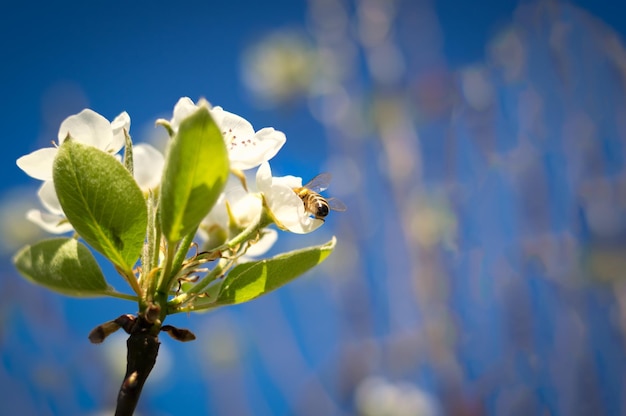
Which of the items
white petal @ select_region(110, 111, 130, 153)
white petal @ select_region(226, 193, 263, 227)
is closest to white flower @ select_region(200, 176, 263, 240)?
white petal @ select_region(226, 193, 263, 227)

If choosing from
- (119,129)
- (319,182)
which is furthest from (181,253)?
(319,182)

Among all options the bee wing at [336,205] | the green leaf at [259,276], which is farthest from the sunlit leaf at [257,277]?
the bee wing at [336,205]

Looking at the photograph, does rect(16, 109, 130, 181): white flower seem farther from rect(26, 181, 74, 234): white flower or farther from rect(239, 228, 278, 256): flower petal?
rect(239, 228, 278, 256): flower petal

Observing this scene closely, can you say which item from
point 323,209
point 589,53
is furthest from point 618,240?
point 323,209

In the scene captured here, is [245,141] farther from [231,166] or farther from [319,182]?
[319,182]

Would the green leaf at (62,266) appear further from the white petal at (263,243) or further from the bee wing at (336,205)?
the bee wing at (336,205)
